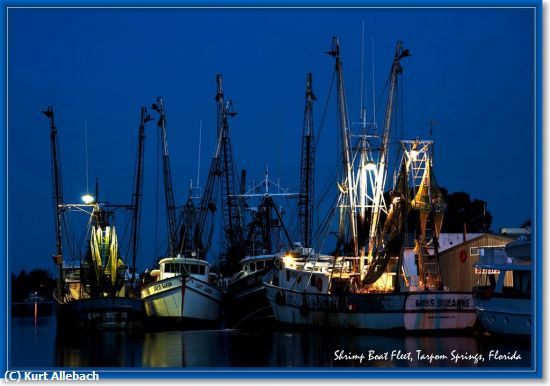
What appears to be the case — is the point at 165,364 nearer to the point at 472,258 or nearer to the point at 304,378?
the point at 304,378

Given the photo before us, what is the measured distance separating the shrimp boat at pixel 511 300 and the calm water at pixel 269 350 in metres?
0.54

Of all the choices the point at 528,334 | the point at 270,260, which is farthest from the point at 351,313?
the point at 270,260

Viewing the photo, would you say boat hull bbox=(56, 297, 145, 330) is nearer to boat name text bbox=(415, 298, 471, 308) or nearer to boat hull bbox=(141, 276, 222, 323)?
boat hull bbox=(141, 276, 222, 323)

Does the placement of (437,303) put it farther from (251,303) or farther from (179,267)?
(179,267)

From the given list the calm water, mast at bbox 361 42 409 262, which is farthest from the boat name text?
mast at bbox 361 42 409 262

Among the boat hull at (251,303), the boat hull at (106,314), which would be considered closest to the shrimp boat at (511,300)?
the boat hull at (251,303)

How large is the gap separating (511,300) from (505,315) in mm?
693

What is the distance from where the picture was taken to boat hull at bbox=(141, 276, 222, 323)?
156 ft

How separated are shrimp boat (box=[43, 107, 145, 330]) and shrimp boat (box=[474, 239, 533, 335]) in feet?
63.7

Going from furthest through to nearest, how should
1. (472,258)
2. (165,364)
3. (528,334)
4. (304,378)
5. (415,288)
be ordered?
(472,258) → (415,288) → (528,334) → (165,364) → (304,378)

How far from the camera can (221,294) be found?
50.9 m

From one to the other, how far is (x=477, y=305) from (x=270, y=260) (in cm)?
2024

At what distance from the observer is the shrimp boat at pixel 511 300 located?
32.5 metres

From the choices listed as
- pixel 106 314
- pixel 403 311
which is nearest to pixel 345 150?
pixel 403 311
